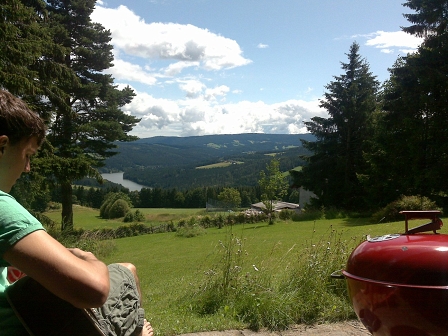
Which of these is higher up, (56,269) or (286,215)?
(56,269)

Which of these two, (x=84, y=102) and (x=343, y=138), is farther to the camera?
(x=343, y=138)

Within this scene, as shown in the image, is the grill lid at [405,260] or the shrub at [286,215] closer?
the grill lid at [405,260]

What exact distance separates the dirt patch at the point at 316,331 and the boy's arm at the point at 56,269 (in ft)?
7.91

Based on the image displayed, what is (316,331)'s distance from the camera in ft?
11.2

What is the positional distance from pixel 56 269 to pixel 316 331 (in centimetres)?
A: 293

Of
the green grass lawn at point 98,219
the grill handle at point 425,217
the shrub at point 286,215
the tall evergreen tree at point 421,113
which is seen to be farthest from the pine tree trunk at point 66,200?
the grill handle at point 425,217

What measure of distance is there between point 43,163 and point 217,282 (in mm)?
14632

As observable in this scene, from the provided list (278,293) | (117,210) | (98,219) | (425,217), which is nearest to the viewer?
(425,217)

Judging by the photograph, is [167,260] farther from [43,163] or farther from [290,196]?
[290,196]

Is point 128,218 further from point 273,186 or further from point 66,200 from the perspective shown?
point 66,200

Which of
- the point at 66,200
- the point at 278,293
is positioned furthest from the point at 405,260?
the point at 66,200

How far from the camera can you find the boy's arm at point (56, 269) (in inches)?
43.3

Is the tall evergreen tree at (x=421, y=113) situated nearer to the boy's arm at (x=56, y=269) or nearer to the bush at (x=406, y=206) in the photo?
the bush at (x=406, y=206)

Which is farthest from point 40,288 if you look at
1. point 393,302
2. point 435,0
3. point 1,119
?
point 435,0
